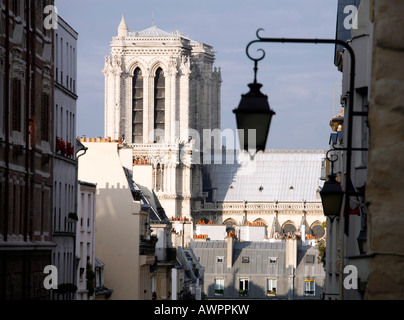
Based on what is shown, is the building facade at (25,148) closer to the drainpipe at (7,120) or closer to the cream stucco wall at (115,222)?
the drainpipe at (7,120)

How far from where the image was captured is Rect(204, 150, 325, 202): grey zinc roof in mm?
137000

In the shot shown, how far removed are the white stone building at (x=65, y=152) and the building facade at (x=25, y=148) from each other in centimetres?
169

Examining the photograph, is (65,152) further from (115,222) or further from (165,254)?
(165,254)

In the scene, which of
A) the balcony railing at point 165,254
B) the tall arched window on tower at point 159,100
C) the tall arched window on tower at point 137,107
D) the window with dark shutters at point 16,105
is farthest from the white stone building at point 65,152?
the tall arched window on tower at point 137,107

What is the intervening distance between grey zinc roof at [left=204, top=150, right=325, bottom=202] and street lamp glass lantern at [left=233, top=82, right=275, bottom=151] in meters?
127

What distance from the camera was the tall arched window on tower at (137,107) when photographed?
12469 cm

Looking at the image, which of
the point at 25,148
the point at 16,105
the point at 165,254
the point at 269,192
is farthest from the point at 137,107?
the point at 16,105

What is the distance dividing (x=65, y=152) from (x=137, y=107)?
9654cm

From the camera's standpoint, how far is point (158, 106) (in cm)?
12512

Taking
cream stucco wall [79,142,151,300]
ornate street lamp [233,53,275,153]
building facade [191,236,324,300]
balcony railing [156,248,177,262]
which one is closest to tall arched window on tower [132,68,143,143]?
building facade [191,236,324,300]

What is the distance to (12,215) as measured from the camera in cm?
2222

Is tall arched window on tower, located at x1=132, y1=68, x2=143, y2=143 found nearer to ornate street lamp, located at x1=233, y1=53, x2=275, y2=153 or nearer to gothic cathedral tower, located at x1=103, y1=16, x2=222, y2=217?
gothic cathedral tower, located at x1=103, y1=16, x2=222, y2=217
